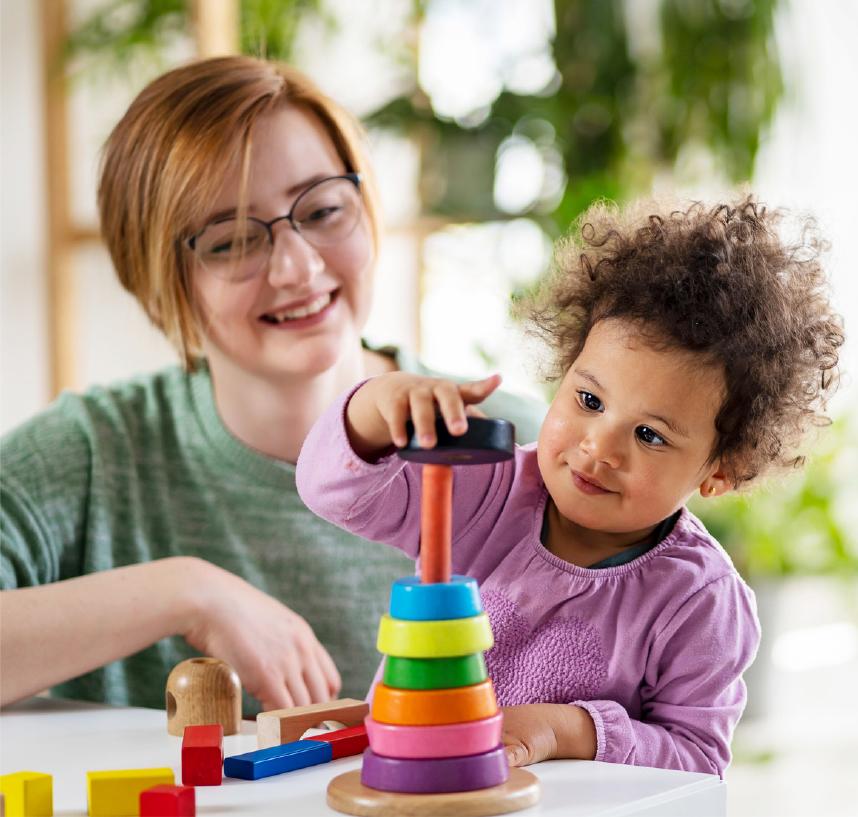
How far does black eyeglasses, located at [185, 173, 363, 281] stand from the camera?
1343 mm

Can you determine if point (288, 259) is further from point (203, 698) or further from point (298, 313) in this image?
point (203, 698)

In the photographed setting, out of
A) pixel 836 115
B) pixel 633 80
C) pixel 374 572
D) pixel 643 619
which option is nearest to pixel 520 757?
pixel 643 619

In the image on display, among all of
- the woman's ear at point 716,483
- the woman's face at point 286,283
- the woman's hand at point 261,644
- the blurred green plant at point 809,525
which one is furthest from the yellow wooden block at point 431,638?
the blurred green plant at point 809,525

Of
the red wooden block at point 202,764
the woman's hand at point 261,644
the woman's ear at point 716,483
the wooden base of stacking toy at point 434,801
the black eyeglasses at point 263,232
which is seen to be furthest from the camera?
the black eyeglasses at point 263,232

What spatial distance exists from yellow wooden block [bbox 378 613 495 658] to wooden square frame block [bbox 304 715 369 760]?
7.2 inches

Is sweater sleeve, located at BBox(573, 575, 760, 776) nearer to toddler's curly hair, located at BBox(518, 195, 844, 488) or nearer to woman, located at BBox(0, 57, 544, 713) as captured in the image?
toddler's curly hair, located at BBox(518, 195, 844, 488)

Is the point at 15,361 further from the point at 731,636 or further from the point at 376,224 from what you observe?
the point at 731,636

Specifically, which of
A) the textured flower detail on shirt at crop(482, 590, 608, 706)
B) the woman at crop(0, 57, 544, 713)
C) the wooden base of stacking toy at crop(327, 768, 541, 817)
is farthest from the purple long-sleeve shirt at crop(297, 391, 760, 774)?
the woman at crop(0, 57, 544, 713)

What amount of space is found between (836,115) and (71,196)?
7.71 feet

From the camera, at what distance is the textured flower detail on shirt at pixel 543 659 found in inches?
34.8

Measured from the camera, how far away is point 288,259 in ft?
4.44

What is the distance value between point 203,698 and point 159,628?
0.23 m

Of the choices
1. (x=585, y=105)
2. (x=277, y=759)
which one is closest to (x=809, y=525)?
(x=585, y=105)

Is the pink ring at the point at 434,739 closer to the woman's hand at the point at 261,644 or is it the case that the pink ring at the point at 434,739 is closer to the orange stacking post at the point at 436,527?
the orange stacking post at the point at 436,527
